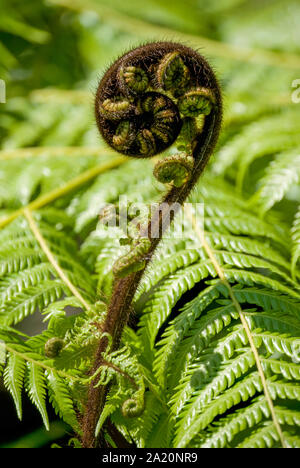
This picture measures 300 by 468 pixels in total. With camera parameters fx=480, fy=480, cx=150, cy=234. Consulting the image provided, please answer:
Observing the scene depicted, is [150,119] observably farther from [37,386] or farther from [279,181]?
[279,181]

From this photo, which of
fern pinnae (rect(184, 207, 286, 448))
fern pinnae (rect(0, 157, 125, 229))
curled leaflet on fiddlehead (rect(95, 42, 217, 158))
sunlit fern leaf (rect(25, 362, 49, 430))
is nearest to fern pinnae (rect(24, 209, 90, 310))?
fern pinnae (rect(0, 157, 125, 229))

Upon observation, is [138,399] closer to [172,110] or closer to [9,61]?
[172,110]

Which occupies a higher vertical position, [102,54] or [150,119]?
[102,54]

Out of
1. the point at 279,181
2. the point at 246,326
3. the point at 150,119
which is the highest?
the point at 279,181

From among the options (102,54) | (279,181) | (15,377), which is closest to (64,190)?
(279,181)

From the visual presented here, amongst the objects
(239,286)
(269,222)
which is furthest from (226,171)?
(239,286)

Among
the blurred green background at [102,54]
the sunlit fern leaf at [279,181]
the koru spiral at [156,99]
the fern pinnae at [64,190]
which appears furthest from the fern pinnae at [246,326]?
the blurred green background at [102,54]

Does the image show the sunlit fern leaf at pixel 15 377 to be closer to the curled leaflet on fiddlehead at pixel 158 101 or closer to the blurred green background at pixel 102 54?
the curled leaflet on fiddlehead at pixel 158 101
